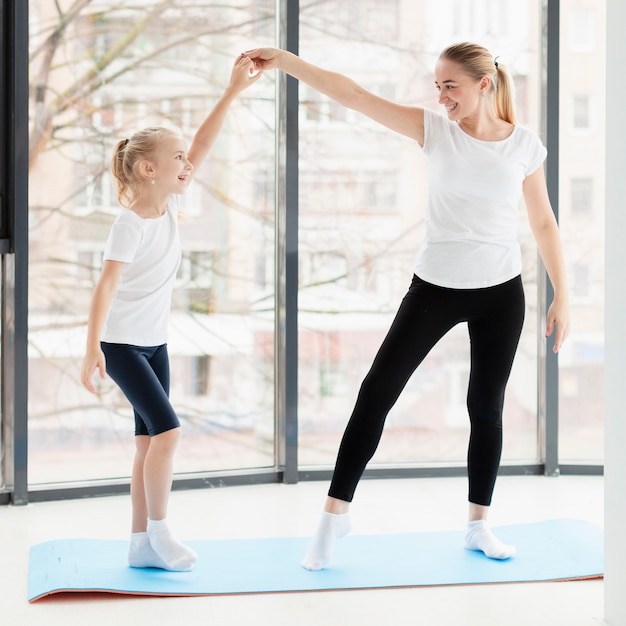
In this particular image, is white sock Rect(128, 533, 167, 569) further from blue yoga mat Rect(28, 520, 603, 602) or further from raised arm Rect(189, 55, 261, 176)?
raised arm Rect(189, 55, 261, 176)

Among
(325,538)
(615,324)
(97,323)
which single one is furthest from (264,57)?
(325,538)

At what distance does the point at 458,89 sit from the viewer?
211 centimetres

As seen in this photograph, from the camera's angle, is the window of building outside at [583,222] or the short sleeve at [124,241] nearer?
the short sleeve at [124,241]

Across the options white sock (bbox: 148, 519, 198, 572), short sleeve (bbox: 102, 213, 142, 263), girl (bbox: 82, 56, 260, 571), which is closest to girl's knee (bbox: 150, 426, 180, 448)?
girl (bbox: 82, 56, 260, 571)

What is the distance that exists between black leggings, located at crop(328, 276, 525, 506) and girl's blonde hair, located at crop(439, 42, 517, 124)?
454mm

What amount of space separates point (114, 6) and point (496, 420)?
187 centimetres

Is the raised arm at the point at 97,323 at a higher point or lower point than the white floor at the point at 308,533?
higher

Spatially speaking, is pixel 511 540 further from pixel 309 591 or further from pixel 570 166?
pixel 570 166

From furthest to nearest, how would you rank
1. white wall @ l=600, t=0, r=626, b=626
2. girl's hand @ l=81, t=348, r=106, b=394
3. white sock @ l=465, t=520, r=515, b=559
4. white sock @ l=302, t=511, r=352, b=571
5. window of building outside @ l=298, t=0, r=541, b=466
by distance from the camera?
window of building outside @ l=298, t=0, r=541, b=466 → white sock @ l=465, t=520, r=515, b=559 → white sock @ l=302, t=511, r=352, b=571 → girl's hand @ l=81, t=348, r=106, b=394 → white wall @ l=600, t=0, r=626, b=626

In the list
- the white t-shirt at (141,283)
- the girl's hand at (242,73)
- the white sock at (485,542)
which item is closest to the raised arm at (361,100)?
the girl's hand at (242,73)

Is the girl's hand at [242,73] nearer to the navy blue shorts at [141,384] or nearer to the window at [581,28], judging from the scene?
the navy blue shorts at [141,384]

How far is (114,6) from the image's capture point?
113 inches

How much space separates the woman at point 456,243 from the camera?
209 centimetres

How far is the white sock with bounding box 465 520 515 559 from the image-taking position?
2.17 metres
